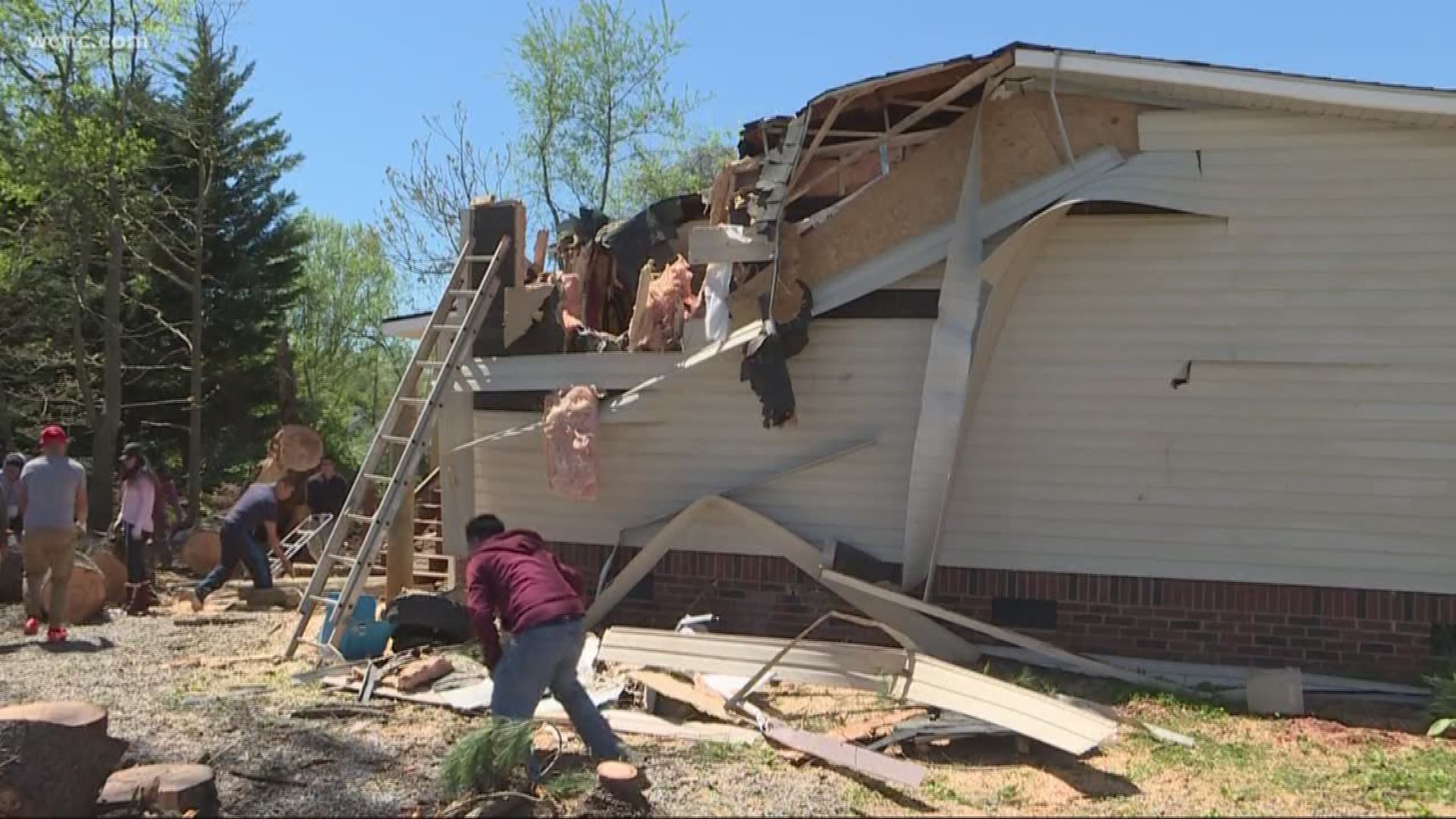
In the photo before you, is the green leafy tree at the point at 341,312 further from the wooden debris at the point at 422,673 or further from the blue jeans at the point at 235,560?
the wooden debris at the point at 422,673

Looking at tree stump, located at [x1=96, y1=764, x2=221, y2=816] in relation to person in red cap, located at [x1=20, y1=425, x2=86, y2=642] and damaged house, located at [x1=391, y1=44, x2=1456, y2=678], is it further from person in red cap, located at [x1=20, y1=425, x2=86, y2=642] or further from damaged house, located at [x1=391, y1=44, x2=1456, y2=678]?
person in red cap, located at [x1=20, y1=425, x2=86, y2=642]

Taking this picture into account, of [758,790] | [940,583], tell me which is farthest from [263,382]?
[758,790]

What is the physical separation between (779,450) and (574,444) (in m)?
1.65

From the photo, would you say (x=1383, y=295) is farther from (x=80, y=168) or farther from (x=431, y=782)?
(x=80, y=168)

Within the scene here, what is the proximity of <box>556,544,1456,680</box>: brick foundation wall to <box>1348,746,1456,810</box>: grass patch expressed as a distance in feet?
4.46

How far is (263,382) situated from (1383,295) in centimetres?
2468

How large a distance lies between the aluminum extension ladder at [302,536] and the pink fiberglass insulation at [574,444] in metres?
5.11

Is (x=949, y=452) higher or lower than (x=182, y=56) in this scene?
lower

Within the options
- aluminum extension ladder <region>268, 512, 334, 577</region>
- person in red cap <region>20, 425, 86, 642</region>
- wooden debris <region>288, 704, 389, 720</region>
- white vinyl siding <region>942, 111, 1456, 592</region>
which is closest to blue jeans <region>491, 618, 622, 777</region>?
wooden debris <region>288, 704, 389, 720</region>

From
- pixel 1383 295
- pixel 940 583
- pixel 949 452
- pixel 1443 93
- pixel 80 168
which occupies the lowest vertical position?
pixel 940 583

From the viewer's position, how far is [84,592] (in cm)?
1034

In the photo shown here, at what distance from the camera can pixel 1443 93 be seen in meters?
7.21

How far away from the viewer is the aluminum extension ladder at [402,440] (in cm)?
859

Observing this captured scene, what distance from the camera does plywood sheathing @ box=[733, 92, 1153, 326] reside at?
8109 millimetres
